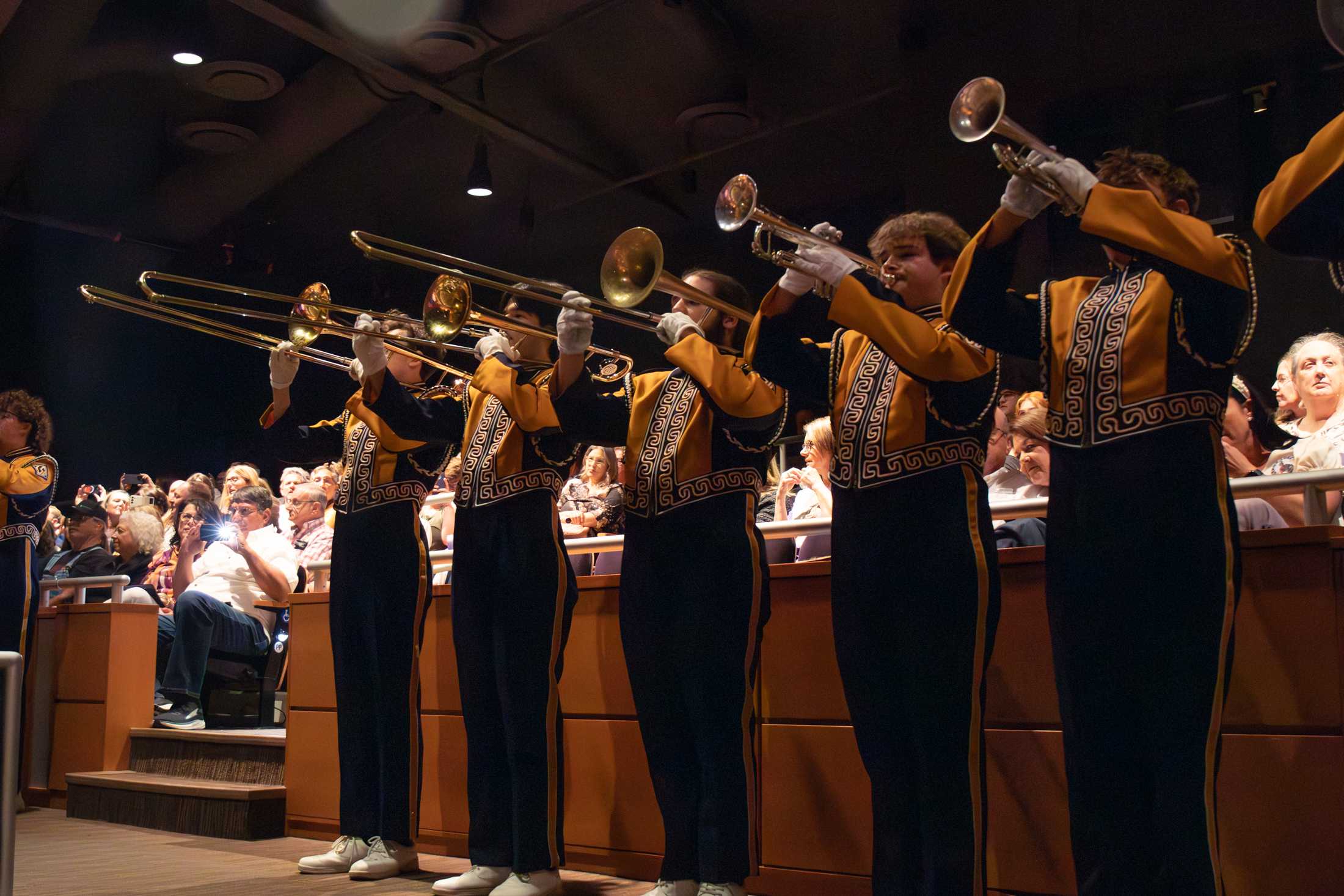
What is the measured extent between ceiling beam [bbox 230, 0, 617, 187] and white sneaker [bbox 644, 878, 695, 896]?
4.47 m

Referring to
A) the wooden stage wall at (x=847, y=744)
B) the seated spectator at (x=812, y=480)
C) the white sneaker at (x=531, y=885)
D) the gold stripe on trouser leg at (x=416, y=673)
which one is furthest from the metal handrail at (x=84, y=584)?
the white sneaker at (x=531, y=885)

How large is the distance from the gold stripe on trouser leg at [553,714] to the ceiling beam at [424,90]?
3608 millimetres

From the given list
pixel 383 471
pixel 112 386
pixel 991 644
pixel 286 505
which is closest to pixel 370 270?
pixel 112 386

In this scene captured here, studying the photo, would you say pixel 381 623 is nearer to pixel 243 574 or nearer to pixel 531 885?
pixel 531 885

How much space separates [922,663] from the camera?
93.5 inches

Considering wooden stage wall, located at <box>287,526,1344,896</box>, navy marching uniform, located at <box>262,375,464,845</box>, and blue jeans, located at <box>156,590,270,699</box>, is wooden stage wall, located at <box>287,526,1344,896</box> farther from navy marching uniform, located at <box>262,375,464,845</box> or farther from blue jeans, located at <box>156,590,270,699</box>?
blue jeans, located at <box>156,590,270,699</box>

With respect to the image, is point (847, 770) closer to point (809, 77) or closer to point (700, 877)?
point (700, 877)

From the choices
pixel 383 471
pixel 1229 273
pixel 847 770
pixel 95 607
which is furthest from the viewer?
pixel 95 607

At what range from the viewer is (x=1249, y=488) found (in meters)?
2.60

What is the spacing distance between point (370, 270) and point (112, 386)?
225 cm

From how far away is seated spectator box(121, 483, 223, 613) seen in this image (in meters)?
6.00

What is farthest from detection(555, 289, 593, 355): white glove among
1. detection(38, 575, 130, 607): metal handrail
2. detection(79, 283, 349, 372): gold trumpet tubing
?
detection(38, 575, 130, 607): metal handrail

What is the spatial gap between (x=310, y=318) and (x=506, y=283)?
36.9 inches

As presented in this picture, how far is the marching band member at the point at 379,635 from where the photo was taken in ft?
11.9
